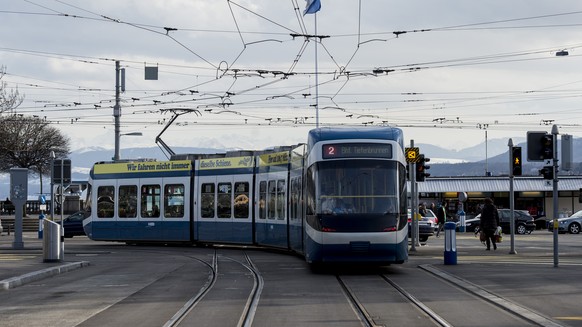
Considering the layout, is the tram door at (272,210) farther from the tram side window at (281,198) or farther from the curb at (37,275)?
the curb at (37,275)

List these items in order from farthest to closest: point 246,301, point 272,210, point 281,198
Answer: point 272,210 → point 281,198 → point 246,301

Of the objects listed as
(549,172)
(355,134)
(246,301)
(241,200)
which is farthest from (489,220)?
(246,301)

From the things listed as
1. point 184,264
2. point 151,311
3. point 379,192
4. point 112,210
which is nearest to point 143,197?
point 112,210

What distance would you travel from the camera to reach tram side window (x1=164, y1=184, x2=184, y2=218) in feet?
113

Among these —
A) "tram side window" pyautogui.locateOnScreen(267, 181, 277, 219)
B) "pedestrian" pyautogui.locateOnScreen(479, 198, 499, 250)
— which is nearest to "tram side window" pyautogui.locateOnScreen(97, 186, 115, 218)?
"tram side window" pyautogui.locateOnScreen(267, 181, 277, 219)

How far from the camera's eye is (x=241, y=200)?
32.0 meters

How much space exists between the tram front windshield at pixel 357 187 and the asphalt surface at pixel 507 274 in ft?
6.64

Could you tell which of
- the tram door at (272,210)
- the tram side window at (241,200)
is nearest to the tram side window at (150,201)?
the tram side window at (241,200)

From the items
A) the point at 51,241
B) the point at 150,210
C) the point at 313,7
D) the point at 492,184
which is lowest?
the point at 51,241

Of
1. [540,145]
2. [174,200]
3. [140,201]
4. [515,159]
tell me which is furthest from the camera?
[140,201]

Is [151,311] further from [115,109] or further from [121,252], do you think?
[115,109]

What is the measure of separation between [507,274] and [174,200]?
1684 centimetres

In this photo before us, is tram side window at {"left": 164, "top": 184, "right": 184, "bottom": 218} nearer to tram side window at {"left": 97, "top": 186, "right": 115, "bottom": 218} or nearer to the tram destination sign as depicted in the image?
tram side window at {"left": 97, "top": 186, "right": 115, "bottom": 218}

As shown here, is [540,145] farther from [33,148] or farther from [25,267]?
[33,148]
